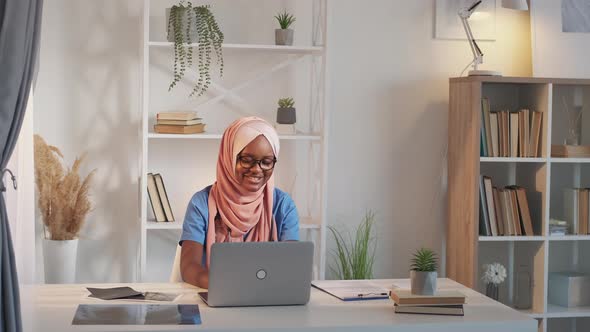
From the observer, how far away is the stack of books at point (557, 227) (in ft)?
16.2

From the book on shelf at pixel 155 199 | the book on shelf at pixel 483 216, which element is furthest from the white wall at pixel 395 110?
the book on shelf at pixel 155 199

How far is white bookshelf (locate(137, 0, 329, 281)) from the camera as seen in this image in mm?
4746

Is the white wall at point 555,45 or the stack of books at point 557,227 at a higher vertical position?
the white wall at point 555,45

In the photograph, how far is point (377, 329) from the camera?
291 cm

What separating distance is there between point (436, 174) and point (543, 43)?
3.17 feet

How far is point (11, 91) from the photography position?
258cm

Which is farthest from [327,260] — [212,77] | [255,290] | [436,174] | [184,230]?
[255,290]

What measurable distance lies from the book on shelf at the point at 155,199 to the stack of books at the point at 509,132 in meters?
1.77

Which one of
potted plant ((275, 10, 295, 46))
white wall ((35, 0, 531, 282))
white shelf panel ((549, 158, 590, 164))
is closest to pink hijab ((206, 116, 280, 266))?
potted plant ((275, 10, 295, 46))

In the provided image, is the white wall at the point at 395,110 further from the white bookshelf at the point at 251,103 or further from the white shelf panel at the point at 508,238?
the white shelf panel at the point at 508,238

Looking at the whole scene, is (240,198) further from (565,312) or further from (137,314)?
(565,312)

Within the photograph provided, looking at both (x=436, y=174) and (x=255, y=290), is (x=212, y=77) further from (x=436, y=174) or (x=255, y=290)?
(x=255, y=290)

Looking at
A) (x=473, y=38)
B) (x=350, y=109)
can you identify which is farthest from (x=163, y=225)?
(x=473, y=38)

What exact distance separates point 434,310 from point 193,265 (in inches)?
39.4
